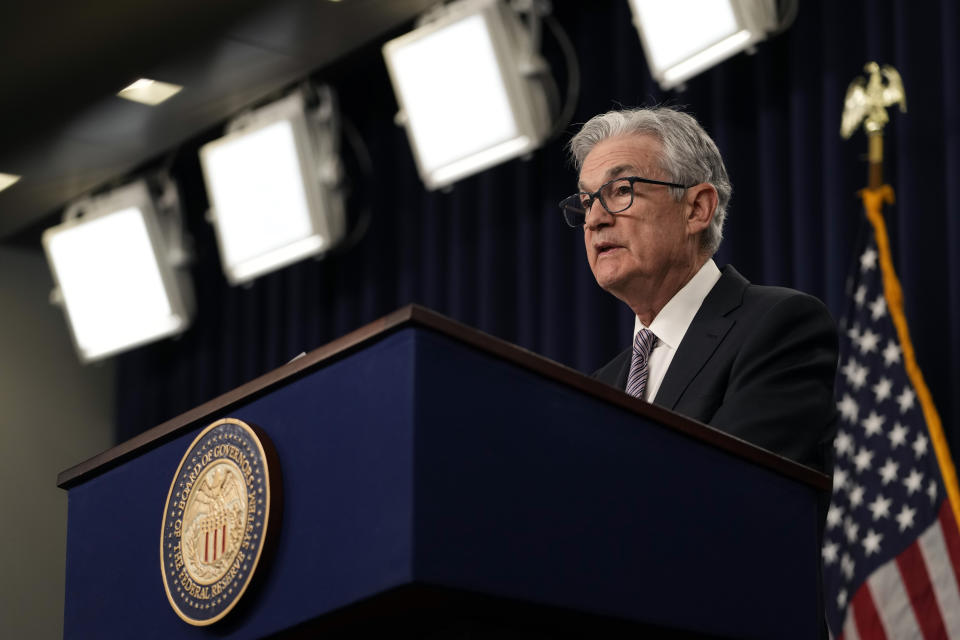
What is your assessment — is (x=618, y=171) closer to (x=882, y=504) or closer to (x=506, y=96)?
(x=882, y=504)

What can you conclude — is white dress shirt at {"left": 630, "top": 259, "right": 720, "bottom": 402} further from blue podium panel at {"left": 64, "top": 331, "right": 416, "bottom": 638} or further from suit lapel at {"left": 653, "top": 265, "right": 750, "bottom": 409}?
blue podium panel at {"left": 64, "top": 331, "right": 416, "bottom": 638}

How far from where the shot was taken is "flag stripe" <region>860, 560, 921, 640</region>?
3512mm

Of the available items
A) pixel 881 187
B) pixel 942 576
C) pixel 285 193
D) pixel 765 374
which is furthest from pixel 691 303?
pixel 285 193

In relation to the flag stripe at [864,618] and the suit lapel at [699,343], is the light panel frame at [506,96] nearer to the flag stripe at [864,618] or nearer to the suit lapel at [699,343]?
the flag stripe at [864,618]

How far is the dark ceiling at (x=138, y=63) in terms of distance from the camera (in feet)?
16.1

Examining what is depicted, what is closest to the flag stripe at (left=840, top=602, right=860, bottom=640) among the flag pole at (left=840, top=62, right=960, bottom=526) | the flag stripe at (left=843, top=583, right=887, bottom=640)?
the flag stripe at (left=843, top=583, right=887, bottom=640)

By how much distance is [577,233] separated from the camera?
4.96 metres

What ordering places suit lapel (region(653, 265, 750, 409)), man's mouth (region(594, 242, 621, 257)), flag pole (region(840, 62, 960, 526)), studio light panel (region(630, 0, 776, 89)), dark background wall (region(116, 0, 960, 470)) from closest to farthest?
1. suit lapel (region(653, 265, 750, 409))
2. man's mouth (region(594, 242, 621, 257))
3. flag pole (region(840, 62, 960, 526))
4. dark background wall (region(116, 0, 960, 470))
5. studio light panel (region(630, 0, 776, 89))

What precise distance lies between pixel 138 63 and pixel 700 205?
3402mm

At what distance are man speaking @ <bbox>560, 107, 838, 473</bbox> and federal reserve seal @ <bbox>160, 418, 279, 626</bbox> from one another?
61cm

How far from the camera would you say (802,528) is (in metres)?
1.67

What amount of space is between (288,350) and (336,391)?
4.65 m

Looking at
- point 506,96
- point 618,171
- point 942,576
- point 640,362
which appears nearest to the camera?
point 640,362

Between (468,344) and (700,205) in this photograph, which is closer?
(468,344)
